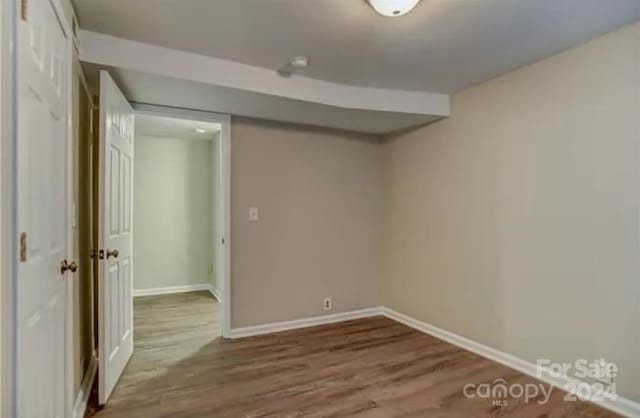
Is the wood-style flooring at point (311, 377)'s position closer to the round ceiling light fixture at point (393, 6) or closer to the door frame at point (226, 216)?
the door frame at point (226, 216)

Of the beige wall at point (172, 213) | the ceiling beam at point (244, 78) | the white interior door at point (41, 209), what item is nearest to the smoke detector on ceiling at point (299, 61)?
the ceiling beam at point (244, 78)

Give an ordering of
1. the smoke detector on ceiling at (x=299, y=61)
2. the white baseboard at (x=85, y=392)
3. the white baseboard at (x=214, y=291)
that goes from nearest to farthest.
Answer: the white baseboard at (x=85, y=392)
the smoke detector on ceiling at (x=299, y=61)
the white baseboard at (x=214, y=291)

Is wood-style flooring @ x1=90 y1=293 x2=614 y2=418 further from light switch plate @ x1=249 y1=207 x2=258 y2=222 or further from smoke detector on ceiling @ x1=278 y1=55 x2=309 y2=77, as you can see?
smoke detector on ceiling @ x1=278 y1=55 x2=309 y2=77

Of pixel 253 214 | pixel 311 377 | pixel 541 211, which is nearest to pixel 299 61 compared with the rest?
pixel 253 214

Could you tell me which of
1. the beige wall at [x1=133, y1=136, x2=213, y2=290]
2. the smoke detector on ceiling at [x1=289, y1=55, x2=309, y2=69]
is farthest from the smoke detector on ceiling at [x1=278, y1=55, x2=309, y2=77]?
the beige wall at [x1=133, y1=136, x2=213, y2=290]

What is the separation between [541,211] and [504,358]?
1.17 meters

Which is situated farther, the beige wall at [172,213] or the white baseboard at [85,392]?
the beige wall at [172,213]

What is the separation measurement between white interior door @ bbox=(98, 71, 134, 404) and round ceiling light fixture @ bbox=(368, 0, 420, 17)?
1.69 m

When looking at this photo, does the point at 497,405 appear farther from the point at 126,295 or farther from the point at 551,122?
the point at 126,295

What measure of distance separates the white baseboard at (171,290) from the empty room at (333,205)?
4.01 feet

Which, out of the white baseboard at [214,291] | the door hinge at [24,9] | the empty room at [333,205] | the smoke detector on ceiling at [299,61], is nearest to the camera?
the door hinge at [24,9]

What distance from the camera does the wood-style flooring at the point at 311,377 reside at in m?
2.19

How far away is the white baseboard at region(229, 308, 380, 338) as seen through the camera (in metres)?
3.42

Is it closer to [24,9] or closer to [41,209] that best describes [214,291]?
[41,209]
